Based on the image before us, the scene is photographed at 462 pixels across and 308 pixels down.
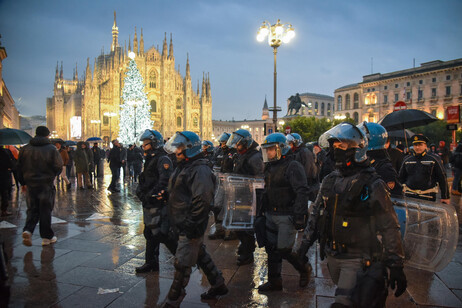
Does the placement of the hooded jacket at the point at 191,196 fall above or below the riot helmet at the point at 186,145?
below

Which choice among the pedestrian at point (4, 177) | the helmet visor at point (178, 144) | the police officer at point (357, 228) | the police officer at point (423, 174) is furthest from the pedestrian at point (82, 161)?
the police officer at point (357, 228)

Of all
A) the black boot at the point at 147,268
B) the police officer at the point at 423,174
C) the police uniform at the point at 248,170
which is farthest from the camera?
the police officer at the point at 423,174

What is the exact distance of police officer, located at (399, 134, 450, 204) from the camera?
17.1ft

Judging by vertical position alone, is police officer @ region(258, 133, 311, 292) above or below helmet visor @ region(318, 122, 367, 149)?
below

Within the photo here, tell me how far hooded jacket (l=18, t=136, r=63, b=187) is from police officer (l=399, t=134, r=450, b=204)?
19.0 ft

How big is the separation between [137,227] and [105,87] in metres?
52.8

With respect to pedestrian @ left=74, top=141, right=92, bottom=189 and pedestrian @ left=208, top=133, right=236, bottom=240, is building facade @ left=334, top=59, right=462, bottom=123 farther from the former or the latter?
pedestrian @ left=208, top=133, right=236, bottom=240

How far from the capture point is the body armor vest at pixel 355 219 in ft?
7.59

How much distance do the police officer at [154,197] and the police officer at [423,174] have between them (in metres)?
3.92

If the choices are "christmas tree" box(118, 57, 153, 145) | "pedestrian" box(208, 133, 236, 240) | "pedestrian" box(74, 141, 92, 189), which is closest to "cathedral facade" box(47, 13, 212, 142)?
"christmas tree" box(118, 57, 153, 145)

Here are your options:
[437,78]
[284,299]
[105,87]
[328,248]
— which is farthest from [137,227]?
[437,78]

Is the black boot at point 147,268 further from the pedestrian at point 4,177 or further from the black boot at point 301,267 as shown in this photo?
Answer: the pedestrian at point 4,177

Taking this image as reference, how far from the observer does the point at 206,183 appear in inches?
123

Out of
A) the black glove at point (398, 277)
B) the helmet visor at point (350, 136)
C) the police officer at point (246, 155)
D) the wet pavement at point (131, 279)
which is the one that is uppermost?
the helmet visor at point (350, 136)
